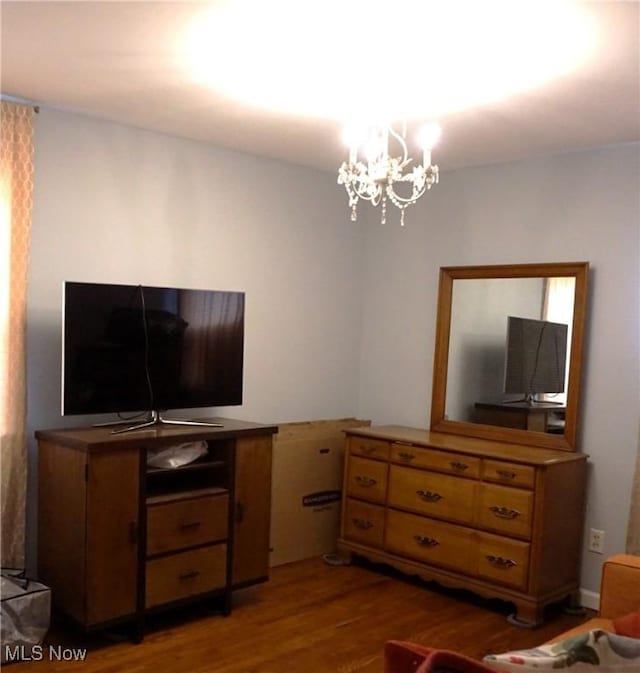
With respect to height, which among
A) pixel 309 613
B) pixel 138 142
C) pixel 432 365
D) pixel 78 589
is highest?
pixel 138 142

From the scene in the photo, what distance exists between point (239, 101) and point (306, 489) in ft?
7.31

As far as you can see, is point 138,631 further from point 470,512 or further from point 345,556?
point 470,512

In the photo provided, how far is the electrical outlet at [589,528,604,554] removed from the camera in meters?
3.68

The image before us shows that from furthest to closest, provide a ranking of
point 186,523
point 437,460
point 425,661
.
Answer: point 437,460 → point 186,523 → point 425,661

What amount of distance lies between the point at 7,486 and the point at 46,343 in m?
0.66

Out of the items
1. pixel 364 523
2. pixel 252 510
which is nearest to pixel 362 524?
pixel 364 523

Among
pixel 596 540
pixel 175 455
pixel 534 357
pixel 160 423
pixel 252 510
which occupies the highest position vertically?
pixel 534 357

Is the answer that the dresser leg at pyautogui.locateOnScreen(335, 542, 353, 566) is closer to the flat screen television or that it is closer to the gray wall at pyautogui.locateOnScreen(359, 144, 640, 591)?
the gray wall at pyautogui.locateOnScreen(359, 144, 640, 591)

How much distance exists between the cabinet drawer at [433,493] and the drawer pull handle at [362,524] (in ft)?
0.67

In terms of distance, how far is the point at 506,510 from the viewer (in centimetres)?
354

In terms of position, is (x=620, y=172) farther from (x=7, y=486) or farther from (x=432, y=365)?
(x=7, y=486)

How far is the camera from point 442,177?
4.41 meters

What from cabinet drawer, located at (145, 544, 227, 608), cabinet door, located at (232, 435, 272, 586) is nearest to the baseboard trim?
cabinet door, located at (232, 435, 272, 586)

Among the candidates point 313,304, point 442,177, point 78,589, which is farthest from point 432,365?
point 78,589
